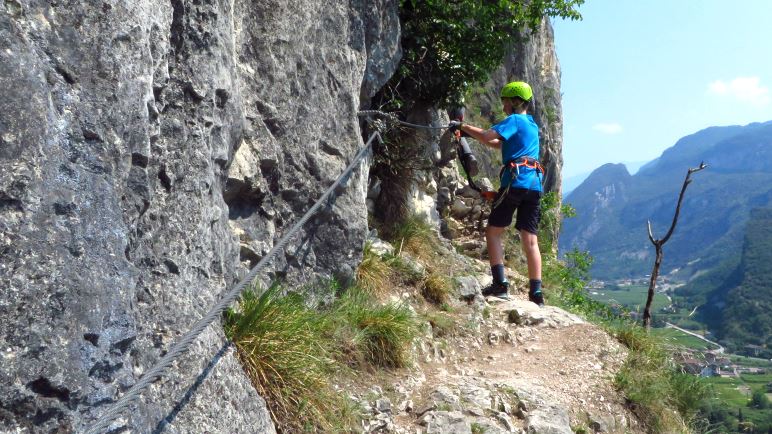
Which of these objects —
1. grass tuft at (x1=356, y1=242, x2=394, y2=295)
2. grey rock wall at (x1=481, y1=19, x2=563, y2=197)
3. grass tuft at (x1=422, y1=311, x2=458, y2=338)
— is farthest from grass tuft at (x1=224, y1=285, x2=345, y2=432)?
grey rock wall at (x1=481, y1=19, x2=563, y2=197)

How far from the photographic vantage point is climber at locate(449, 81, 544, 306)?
766cm

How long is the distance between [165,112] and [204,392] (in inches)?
65.0

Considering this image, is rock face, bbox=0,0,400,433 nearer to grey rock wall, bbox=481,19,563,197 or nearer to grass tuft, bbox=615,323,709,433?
grass tuft, bbox=615,323,709,433

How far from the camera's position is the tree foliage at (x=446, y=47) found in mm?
8969

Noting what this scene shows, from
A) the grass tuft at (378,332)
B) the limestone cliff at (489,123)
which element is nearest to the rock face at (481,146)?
the limestone cliff at (489,123)

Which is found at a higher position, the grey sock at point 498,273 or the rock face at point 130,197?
the rock face at point 130,197

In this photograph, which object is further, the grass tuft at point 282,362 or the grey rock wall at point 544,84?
the grey rock wall at point 544,84

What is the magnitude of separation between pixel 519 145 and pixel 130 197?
5539 mm

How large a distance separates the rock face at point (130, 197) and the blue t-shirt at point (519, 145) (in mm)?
3107

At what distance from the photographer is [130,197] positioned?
308 centimetres

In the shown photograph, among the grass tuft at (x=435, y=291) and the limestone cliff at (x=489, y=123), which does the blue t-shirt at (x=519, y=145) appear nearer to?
the grass tuft at (x=435, y=291)

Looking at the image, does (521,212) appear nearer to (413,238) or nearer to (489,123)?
(413,238)

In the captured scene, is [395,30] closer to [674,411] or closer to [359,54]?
[359,54]

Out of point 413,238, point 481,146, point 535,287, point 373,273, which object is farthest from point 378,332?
point 481,146
